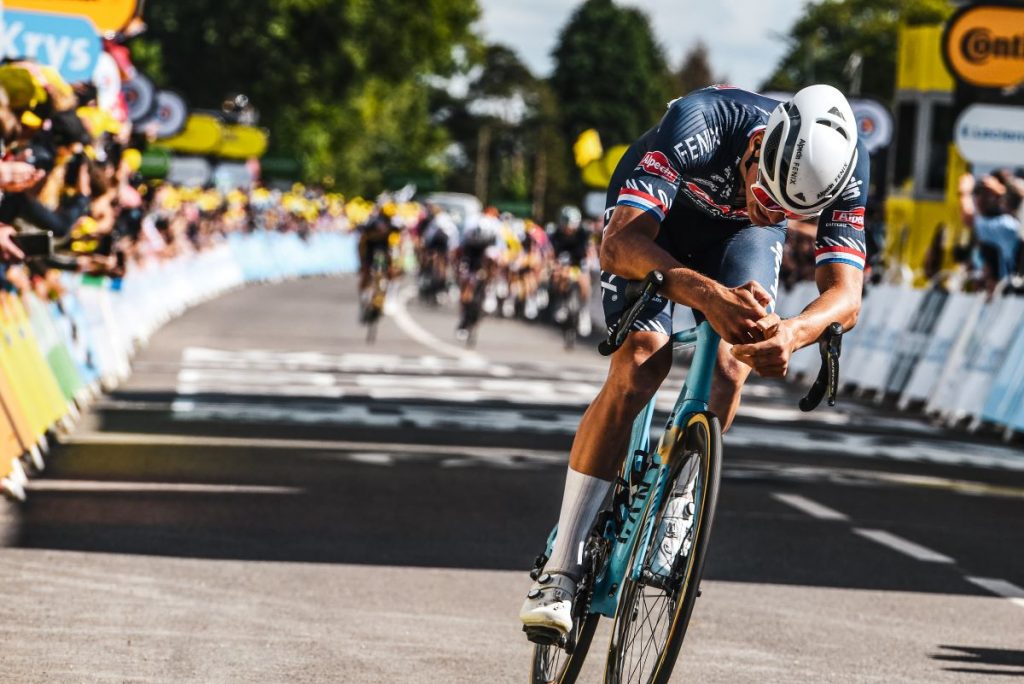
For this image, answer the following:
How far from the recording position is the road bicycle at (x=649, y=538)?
17.1 ft

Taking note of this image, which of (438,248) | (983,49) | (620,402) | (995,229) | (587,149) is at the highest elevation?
(983,49)

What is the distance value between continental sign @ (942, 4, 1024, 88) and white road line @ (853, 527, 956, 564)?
15283 mm

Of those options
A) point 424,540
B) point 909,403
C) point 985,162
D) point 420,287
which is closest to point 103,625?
point 424,540

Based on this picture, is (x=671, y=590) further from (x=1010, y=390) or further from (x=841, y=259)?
(x=1010, y=390)

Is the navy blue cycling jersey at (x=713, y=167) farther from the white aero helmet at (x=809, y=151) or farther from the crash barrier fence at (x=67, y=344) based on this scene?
the crash barrier fence at (x=67, y=344)

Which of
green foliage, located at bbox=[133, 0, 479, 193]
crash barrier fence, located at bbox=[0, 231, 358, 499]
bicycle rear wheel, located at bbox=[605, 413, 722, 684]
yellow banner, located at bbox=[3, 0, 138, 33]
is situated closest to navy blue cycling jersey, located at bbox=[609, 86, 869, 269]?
bicycle rear wheel, located at bbox=[605, 413, 722, 684]

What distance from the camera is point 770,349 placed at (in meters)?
5.16

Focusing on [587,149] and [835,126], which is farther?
[587,149]

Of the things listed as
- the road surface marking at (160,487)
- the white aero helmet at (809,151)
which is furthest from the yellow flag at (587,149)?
the white aero helmet at (809,151)

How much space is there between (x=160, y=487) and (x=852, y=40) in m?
99.7

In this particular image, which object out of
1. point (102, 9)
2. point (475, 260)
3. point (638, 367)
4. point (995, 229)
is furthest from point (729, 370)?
point (475, 260)

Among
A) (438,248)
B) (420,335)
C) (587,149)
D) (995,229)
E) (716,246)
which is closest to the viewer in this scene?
(716,246)

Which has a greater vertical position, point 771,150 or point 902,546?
point 771,150

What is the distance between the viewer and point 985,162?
23.7 meters
